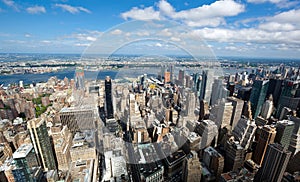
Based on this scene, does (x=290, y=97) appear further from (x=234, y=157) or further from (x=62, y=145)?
(x=62, y=145)

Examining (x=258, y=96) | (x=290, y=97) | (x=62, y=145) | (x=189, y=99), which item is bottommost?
(x=62, y=145)

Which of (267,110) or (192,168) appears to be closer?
(192,168)

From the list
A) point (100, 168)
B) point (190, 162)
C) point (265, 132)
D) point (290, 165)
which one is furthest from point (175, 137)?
point (290, 165)

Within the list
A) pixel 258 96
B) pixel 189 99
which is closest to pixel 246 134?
pixel 189 99

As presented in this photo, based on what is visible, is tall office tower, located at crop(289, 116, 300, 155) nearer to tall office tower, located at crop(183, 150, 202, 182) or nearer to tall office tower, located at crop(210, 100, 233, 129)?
tall office tower, located at crop(210, 100, 233, 129)

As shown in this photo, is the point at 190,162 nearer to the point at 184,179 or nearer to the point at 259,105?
the point at 184,179

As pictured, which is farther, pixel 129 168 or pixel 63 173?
pixel 63 173

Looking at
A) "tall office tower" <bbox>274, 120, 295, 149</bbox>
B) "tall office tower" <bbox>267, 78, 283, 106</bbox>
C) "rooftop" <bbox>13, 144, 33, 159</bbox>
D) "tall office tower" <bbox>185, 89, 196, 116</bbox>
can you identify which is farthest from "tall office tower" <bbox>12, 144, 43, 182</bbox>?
"tall office tower" <bbox>267, 78, 283, 106</bbox>
